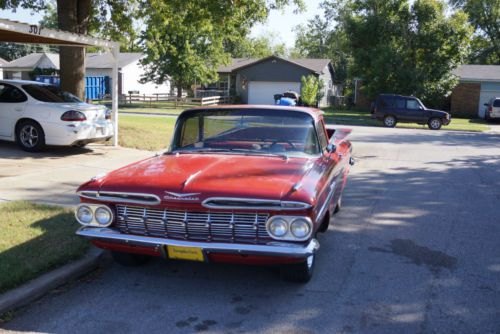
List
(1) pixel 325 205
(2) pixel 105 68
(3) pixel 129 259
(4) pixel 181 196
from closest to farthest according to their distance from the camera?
(4) pixel 181 196 → (1) pixel 325 205 → (3) pixel 129 259 → (2) pixel 105 68

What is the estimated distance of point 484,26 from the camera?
51156 millimetres

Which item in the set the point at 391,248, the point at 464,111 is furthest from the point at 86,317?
the point at 464,111

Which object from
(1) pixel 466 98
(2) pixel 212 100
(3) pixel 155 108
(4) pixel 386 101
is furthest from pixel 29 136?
(1) pixel 466 98

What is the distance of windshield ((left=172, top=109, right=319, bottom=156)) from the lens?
5641mm

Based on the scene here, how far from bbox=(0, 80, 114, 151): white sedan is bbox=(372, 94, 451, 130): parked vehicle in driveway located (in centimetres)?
1811

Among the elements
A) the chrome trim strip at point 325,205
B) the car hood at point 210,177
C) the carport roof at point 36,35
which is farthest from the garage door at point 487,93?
the car hood at point 210,177

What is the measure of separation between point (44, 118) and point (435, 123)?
65.4ft

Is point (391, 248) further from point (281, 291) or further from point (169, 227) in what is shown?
point (169, 227)

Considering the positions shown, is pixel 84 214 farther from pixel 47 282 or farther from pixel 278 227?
pixel 278 227

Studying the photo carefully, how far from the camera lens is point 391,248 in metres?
5.96

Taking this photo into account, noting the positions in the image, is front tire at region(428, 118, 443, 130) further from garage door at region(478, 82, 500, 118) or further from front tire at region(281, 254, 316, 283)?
front tire at region(281, 254, 316, 283)

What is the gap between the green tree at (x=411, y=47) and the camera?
31672 mm

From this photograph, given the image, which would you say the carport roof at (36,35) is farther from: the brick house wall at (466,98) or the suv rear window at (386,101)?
the brick house wall at (466,98)

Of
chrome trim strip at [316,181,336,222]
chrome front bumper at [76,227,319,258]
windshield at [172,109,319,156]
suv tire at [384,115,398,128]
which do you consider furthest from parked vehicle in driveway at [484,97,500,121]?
chrome front bumper at [76,227,319,258]
